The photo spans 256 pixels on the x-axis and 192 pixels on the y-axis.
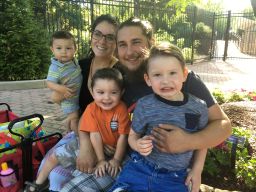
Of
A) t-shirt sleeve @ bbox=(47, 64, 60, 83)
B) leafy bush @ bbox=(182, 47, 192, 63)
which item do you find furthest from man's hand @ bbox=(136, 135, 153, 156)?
leafy bush @ bbox=(182, 47, 192, 63)

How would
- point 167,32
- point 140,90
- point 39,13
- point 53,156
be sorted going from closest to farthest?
1. point 140,90
2. point 53,156
3. point 39,13
4. point 167,32

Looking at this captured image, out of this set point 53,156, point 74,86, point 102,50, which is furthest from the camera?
point 74,86

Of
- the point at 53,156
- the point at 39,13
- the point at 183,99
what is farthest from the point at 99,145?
the point at 39,13

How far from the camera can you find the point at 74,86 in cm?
306

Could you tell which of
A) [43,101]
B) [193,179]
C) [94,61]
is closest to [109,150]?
[193,179]

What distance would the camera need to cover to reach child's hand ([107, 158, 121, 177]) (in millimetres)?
2250

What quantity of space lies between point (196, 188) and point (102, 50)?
4.90ft

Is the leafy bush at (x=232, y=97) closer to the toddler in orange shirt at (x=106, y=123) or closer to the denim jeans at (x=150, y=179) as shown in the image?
the toddler in orange shirt at (x=106, y=123)

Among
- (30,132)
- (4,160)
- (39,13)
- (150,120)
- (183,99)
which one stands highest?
(39,13)

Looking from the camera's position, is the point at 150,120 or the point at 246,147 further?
the point at 246,147

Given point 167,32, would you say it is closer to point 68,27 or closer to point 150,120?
point 68,27

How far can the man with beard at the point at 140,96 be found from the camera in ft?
6.28

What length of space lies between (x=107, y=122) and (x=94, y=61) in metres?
0.84

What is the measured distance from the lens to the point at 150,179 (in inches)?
75.9
